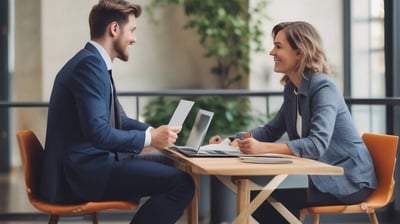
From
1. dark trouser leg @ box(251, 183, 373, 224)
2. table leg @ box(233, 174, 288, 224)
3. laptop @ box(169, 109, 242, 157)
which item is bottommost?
dark trouser leg @ box(251, 183, 373, 224)

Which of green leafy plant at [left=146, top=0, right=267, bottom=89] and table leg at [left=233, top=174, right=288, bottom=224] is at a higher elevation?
green leafy plant at [left=146, top=0, right=267, bottom=89]

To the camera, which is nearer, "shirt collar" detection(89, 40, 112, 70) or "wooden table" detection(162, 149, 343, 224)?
"wooden table" detection(162, 149, 343, 224)

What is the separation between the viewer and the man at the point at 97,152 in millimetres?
2936

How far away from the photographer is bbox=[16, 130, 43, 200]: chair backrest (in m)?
3.13

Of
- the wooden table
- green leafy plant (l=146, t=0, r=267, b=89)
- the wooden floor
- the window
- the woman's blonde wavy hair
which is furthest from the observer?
green leafy plant (l=146, t=0, r=267, b=89)

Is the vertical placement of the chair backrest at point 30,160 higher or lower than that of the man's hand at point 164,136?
lower

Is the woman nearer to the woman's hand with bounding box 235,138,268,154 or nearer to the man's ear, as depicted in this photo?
the woman's hand with bounding box 235,138,268,154

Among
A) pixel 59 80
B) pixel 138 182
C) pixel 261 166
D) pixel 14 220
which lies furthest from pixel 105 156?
pixel 14 220

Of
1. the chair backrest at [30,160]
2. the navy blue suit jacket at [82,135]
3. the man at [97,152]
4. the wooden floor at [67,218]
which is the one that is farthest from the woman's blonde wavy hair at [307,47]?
the wooden floor at [67,218]

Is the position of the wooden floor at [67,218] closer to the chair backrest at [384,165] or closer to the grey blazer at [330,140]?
the chair backrest at [384,165]

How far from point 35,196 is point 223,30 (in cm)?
527

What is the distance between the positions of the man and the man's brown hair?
0.32 feet

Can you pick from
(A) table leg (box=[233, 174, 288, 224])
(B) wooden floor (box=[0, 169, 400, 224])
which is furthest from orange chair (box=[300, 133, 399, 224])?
(B) wooden floor (box=[0, 169, 400, 224])

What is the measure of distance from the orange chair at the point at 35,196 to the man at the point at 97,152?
3cm
